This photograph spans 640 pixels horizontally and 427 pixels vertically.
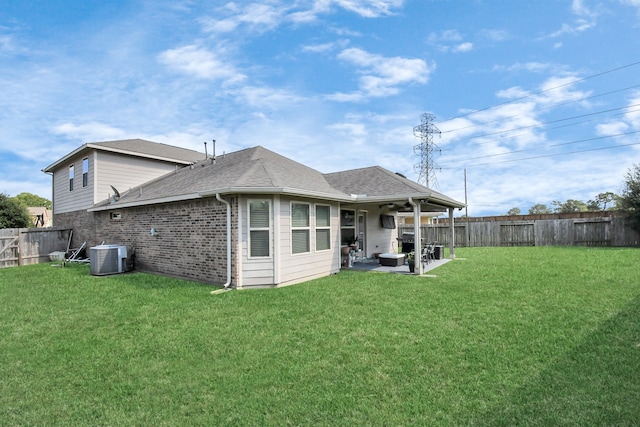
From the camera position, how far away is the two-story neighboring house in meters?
13.9

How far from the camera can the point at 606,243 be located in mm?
17297

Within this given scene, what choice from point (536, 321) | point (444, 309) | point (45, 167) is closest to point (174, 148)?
point (45, 167)

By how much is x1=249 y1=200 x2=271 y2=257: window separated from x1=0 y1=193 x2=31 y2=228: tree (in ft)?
87.4

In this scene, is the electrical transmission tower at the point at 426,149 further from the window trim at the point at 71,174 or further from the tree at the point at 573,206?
the window trim at the point at 71,174

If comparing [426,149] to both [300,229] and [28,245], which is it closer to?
[300,229]

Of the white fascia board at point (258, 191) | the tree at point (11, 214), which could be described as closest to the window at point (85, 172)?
the white fascia board at point (258, 191)

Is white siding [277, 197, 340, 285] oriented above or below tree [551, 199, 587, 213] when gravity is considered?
below

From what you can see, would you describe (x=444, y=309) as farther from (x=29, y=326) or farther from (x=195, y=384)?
(x=29, y=326)

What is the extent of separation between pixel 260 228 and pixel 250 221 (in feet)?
1.01

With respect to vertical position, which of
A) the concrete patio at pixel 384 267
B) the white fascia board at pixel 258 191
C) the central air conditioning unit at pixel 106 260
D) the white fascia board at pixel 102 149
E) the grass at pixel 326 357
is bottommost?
the grass at pixel 326 357

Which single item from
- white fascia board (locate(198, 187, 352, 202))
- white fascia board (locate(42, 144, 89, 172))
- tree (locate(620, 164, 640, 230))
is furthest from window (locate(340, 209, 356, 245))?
tree (locate(620, 164, 640, 230))

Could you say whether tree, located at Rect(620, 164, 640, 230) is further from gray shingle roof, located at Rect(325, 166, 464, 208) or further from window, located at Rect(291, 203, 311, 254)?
window, located at Rect(291, 203, 311, 254)

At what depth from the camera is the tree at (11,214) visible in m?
23.7

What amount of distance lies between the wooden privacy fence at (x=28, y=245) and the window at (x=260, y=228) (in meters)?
12.5
